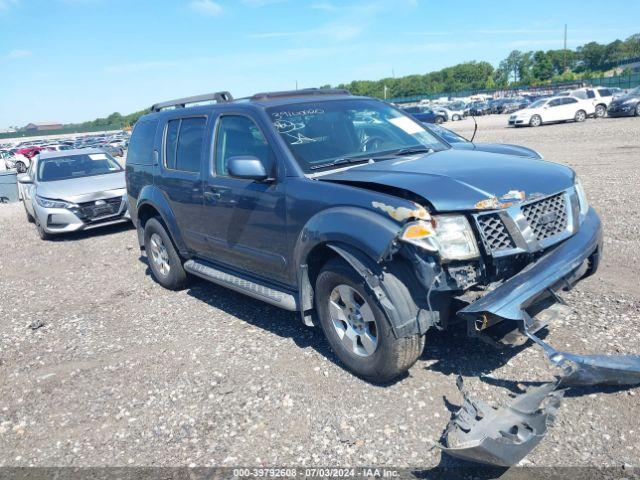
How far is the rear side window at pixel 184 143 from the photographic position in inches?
219

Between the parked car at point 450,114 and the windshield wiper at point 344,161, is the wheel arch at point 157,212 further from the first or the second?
the parked car at point 450,114

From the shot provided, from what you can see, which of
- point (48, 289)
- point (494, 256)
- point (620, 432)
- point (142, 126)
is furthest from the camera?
point (48, 289)

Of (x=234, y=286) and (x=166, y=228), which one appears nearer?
(x=234, y=286)

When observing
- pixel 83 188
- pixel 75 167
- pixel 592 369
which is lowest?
pixel 592 369

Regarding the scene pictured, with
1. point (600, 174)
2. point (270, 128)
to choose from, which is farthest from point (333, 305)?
point (600, 174)

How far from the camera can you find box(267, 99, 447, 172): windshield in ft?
15.0

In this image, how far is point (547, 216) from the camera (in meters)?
3.74

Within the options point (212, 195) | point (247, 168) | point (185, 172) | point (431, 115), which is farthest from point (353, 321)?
point (431, 115)

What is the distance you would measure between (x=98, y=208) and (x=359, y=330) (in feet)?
25.6

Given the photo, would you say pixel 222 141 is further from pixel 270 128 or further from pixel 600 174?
pixel 600 174

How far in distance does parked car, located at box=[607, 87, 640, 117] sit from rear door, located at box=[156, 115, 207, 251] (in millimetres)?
28847

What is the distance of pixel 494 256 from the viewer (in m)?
3.41

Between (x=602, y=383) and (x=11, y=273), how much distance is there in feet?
27.2

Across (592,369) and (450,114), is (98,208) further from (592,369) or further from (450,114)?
(450,114)
